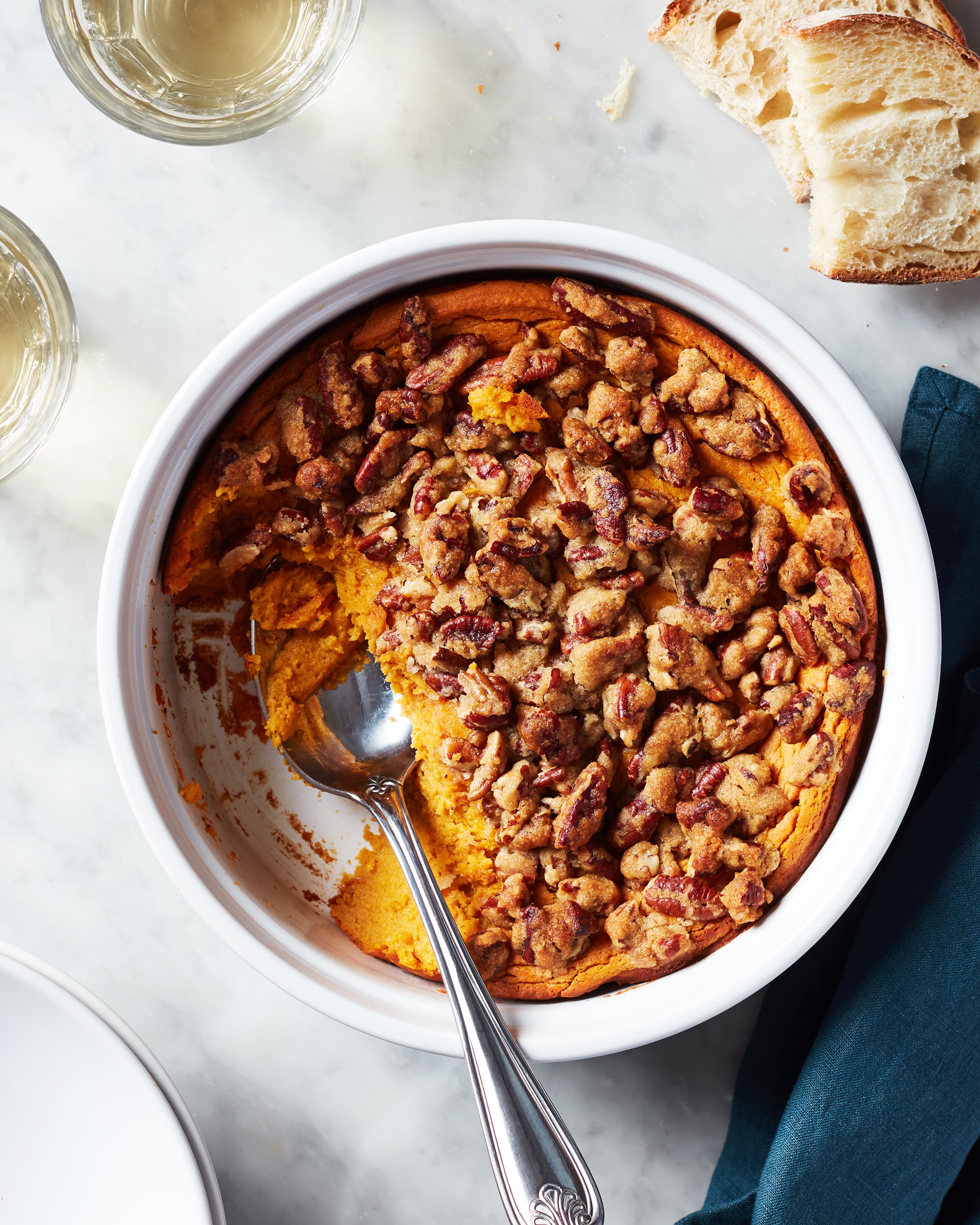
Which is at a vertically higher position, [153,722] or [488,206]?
[488,206]

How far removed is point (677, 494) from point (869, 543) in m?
0.38

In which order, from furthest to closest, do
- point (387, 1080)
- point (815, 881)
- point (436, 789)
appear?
1. point (387, 1080)
2. point (436, 789)
3. point (815, 881)

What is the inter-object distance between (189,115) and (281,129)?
0.19 metres

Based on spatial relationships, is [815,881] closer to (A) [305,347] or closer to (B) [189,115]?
(A) [305,347]

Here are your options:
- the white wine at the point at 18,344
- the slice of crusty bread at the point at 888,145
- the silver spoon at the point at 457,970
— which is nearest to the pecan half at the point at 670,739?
the silver spoon at the point at 457,970

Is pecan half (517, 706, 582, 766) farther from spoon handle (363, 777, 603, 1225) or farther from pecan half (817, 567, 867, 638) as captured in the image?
pecan half (817, 567, 867, 638)

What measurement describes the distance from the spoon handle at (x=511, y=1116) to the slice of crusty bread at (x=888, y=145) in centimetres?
158

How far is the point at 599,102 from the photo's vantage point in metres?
2.17

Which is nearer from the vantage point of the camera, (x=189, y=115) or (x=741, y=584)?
(x=741, y=584)

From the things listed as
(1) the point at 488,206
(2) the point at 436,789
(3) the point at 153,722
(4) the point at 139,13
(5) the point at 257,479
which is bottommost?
(2) the point at 436,789

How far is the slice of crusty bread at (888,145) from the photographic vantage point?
6.49 ft

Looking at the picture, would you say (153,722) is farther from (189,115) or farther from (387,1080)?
(189,115)

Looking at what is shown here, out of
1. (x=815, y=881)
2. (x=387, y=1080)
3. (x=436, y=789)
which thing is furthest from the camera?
(x=387, y=1080)

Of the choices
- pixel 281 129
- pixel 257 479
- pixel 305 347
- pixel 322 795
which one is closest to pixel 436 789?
pixel 322 795
